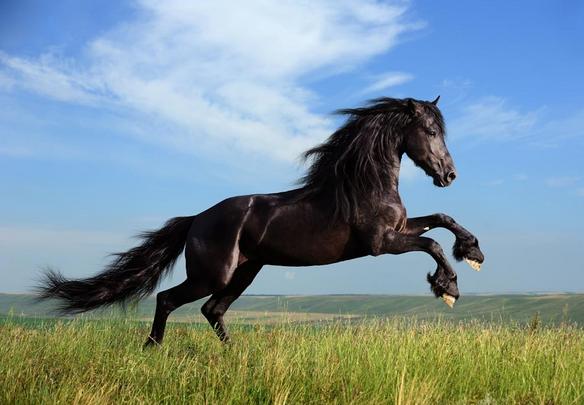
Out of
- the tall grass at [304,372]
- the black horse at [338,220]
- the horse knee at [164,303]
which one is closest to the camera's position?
the tall grass at [304,372]

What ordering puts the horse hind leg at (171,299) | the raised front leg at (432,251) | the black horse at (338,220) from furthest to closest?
the horse hind leg at (171,299), the black horse at (338,220), the raised front leg at (432,251)

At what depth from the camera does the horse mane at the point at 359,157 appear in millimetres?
7047

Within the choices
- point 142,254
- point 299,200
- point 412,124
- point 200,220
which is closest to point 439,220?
point 412,124

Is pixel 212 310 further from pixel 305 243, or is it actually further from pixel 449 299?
pixel 449 299

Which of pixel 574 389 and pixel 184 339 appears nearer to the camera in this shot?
pixel 574 389

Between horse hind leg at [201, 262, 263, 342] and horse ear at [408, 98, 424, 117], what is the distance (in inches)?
97.5

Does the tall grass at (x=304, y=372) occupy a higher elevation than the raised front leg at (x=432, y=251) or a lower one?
lower

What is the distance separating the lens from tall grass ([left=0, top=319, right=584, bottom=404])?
491 centimetres

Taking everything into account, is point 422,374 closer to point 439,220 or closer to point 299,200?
point 439,220

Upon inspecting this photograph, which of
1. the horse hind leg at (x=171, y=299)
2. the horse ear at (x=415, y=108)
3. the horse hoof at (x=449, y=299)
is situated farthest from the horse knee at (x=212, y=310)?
the horse ear at (x=415, y=108)

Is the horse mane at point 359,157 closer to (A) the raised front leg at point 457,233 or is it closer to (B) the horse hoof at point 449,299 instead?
(A) the raised front leg at point 457,233

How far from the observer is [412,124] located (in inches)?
283

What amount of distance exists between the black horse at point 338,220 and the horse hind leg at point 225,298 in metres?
0.01

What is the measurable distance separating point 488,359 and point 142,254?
14.3 ft
